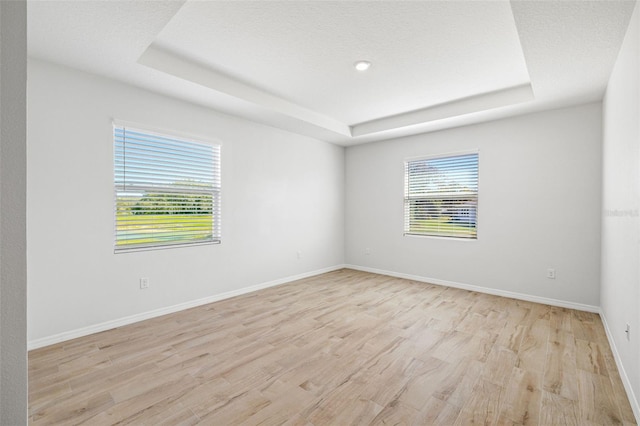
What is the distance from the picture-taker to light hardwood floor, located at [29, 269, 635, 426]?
180 centimetres

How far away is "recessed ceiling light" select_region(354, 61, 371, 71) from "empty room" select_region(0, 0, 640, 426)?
1.3 inches

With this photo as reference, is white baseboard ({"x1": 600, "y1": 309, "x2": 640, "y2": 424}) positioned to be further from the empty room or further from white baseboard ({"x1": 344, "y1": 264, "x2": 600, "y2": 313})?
white baseboard ({"x1": 344, "y1": 264, "x2": 600, "y2": 313})

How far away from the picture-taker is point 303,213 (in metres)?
5.24

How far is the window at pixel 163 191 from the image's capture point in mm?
3158

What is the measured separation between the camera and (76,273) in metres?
2.83

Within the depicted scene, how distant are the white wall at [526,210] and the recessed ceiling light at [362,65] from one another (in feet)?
7.53

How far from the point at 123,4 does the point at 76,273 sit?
2331 mm

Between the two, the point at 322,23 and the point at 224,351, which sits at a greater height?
the point at 322,23

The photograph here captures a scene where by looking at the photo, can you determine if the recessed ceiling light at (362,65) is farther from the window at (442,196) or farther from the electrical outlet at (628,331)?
the electrical outlet at (628,331)

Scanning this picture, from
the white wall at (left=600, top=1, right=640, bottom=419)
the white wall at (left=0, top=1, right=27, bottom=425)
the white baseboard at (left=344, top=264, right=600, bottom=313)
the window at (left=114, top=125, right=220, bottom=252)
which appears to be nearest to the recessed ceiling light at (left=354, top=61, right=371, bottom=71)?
the white wall at (left=600, top=1, right=640, bottom=419)

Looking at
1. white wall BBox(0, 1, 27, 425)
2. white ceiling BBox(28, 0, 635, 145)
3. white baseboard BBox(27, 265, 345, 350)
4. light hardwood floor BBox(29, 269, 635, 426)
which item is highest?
white ceiling BBox(28, 0, 635, 145)

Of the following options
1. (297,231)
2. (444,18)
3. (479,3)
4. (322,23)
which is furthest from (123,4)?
(297,231)

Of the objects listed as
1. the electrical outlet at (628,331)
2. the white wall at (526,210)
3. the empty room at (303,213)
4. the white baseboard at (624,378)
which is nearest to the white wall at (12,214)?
the empty room at (303,213)

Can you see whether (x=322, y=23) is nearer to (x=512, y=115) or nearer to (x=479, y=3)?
(x=479, y=3)
